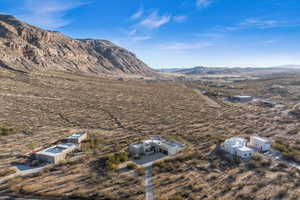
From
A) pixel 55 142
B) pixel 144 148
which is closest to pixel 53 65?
pixel 55 142

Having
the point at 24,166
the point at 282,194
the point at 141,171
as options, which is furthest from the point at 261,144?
the point at 24,166

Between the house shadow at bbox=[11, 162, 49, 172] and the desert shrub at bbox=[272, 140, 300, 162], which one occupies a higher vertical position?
the house shadow at bbox=[11, 162, 49, 172]

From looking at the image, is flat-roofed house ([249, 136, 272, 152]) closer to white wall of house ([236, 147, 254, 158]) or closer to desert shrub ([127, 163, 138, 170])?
white wall of house ([236, 147, 254, 158])

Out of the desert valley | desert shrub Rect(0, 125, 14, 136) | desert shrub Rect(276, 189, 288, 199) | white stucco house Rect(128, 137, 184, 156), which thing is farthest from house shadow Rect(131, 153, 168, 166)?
desert shrub Rect(0, 125, 14, 136)

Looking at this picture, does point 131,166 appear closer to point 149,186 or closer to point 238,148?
point 149,186

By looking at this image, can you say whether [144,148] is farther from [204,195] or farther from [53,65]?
[53,65]
